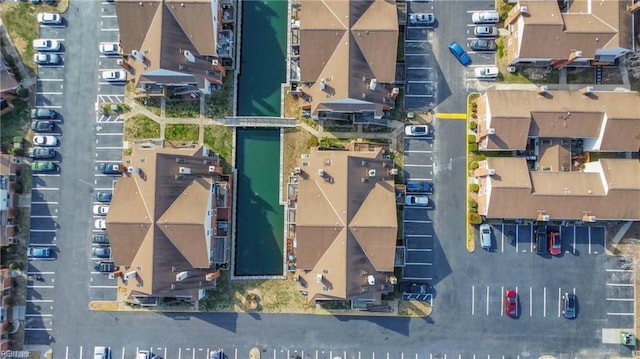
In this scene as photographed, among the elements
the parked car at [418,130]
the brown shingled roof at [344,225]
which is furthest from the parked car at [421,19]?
the brown shingled roof at [344,225]

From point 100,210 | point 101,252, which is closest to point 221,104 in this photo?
point 100,210

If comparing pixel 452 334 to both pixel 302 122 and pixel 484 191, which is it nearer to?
pixel 484 191

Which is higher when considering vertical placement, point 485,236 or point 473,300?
point 485,236

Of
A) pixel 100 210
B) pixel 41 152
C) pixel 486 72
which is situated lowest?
pixel 100 210

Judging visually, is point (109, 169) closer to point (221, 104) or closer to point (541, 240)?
point (221, 104)

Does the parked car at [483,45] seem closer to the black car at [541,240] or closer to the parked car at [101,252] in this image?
the black car at [541,240]

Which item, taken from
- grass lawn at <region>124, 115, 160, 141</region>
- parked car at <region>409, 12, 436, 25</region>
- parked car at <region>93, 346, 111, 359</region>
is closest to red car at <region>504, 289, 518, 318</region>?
parked car at <region>409, 12, 436, 25</region>
